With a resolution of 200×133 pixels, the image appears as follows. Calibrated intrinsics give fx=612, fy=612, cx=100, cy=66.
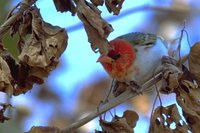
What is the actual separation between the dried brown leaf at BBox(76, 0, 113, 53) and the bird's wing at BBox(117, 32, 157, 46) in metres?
0.41

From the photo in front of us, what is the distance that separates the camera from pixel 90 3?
1.67 metres

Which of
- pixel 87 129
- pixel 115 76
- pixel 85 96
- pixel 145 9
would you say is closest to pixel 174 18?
pixel 85 96

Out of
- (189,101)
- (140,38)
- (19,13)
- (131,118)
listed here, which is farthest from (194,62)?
(19,13)

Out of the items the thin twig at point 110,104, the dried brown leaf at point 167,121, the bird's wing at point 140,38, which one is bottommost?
the dried brown leaf at point 167,121

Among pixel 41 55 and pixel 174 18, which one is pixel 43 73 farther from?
pixel 174 18

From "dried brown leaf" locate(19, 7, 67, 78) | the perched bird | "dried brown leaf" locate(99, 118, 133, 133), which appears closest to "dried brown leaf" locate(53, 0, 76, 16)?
"dried brown leaf" locate(19, 7, 67, 78)

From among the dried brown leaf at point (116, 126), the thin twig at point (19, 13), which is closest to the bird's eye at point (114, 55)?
the dried brown leaf at point (116, 126)

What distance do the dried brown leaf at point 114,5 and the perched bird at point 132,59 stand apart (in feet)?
0.63

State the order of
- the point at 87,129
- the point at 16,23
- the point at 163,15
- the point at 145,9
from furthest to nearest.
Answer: the point at 163,15 → the point at 87,129 → the point at 145,9 → the point at 16,23

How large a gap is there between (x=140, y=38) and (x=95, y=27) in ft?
1.63

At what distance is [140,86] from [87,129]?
2.10 m

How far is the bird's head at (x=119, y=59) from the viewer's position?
75.3 inches

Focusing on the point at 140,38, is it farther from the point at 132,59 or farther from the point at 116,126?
the point at 116,126

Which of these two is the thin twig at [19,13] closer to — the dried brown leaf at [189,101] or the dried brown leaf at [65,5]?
the dried brown leaf at [65,5]
